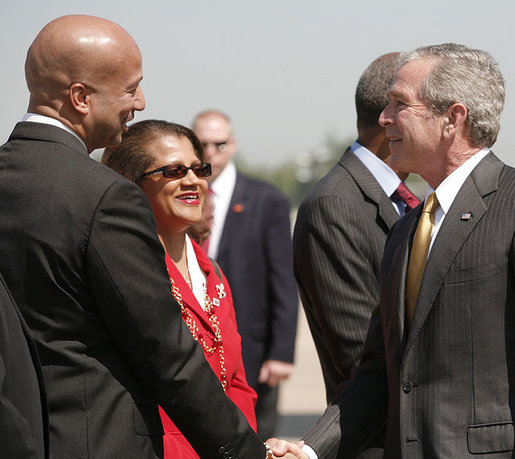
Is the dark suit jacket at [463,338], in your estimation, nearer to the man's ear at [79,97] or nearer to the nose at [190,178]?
the nose at [190,178]

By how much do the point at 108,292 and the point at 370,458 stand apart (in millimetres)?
1504

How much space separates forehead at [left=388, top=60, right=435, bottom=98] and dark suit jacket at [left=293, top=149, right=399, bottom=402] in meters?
0.71

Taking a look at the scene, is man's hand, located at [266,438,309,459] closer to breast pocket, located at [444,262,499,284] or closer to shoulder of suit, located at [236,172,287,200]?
breast pocket, located at [444,262,499,284]

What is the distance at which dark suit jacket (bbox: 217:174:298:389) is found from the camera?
666cm

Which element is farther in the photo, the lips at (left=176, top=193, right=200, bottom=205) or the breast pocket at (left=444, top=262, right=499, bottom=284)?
the lips at (left=176, top=193, right=200, bottom=205)

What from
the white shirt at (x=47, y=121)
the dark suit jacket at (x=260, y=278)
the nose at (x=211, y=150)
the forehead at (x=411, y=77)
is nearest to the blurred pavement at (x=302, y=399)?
the dark suit jacket at (x=260, y=278)

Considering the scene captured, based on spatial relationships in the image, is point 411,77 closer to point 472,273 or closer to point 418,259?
point 418,259

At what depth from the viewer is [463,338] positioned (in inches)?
112

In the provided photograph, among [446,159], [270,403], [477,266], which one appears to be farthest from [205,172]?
[270,403]

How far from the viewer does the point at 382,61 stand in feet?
14.1

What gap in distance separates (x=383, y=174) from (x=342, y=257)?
465 millimetres

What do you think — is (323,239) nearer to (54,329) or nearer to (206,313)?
(206,313)

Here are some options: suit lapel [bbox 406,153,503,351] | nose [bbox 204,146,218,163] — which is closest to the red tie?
suit lapel [bbox 406,153,503,351]

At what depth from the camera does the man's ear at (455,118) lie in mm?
3104
